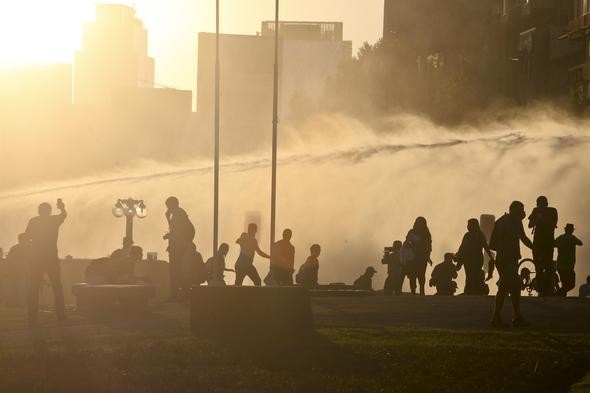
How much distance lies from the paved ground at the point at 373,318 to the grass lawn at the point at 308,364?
1665 mm

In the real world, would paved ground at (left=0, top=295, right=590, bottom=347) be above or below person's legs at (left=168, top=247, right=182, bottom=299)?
below

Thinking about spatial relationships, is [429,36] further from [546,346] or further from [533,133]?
[546,346]

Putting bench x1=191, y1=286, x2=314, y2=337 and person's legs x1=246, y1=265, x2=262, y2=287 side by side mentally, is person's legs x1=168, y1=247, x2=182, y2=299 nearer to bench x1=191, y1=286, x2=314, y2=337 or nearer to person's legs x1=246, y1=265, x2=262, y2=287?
person's legs x1=246, y1=265, x2=262, y2=287

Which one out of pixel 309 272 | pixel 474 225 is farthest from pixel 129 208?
pixel 474 225

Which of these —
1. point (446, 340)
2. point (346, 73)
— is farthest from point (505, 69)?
point (446, 340)

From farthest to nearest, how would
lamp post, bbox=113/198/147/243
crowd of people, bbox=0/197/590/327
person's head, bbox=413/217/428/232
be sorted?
lamp post, bbox=113/198/147/243
person's head, bbox=413/217/428/232
crowd of people, bbox=0/197/590/327

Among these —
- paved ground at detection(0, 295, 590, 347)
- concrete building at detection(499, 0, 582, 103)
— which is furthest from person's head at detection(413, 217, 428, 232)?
concrete building at detection(499, 0, 582, 103)

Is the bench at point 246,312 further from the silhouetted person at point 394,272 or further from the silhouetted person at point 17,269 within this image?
the silhouetted person at point 394,272

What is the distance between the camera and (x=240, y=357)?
21.5 metres

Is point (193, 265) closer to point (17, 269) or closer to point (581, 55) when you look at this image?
point (17, 269)

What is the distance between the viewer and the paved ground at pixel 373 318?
26203 millimetres

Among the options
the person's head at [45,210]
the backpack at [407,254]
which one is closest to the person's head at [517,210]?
the person's head at [45,210]

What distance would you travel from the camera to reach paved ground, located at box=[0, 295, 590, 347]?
2620cm

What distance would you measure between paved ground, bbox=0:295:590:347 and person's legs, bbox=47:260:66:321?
0.26 metres
